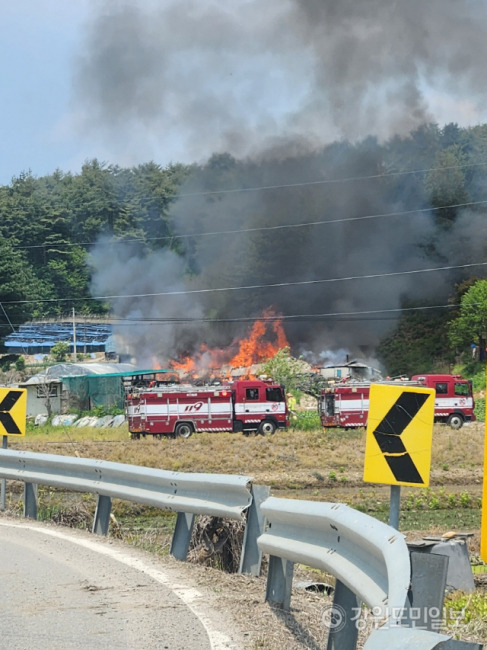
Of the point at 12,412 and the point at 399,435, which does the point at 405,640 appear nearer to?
the point at 399,435

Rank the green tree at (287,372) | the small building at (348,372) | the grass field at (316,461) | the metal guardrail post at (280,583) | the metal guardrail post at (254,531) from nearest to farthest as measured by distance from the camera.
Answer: the metal guardrail post at (280,583)
the metal guardrail post at (254,531)
the grass field at (316,461)
the green tree at (287,372)
the small building at (348,372)

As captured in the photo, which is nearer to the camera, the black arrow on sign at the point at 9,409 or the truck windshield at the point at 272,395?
the black arrow on sign at the point at 9,409

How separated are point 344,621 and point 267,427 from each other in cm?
3757

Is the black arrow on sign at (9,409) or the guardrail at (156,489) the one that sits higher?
the black arrow on sign at (9,409)

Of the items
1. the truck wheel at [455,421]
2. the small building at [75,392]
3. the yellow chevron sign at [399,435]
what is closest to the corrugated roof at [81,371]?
the small building at [75,392]

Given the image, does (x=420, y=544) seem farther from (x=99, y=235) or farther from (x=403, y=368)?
(x=99, y=235)

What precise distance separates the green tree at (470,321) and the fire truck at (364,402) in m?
18.0

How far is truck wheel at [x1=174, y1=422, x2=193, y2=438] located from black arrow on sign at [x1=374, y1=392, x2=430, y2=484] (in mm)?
34975

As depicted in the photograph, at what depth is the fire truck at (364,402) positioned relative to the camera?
138 feet

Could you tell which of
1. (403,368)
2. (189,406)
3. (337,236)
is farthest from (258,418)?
(337,236)

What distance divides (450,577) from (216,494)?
216 centimetres

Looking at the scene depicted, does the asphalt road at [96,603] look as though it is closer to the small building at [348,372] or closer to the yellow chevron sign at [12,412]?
the yellow chevron sign at [12,412]

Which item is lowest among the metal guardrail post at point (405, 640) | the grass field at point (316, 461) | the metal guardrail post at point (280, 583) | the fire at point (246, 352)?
the grass field at point (316, 461)

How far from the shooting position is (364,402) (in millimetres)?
42281
